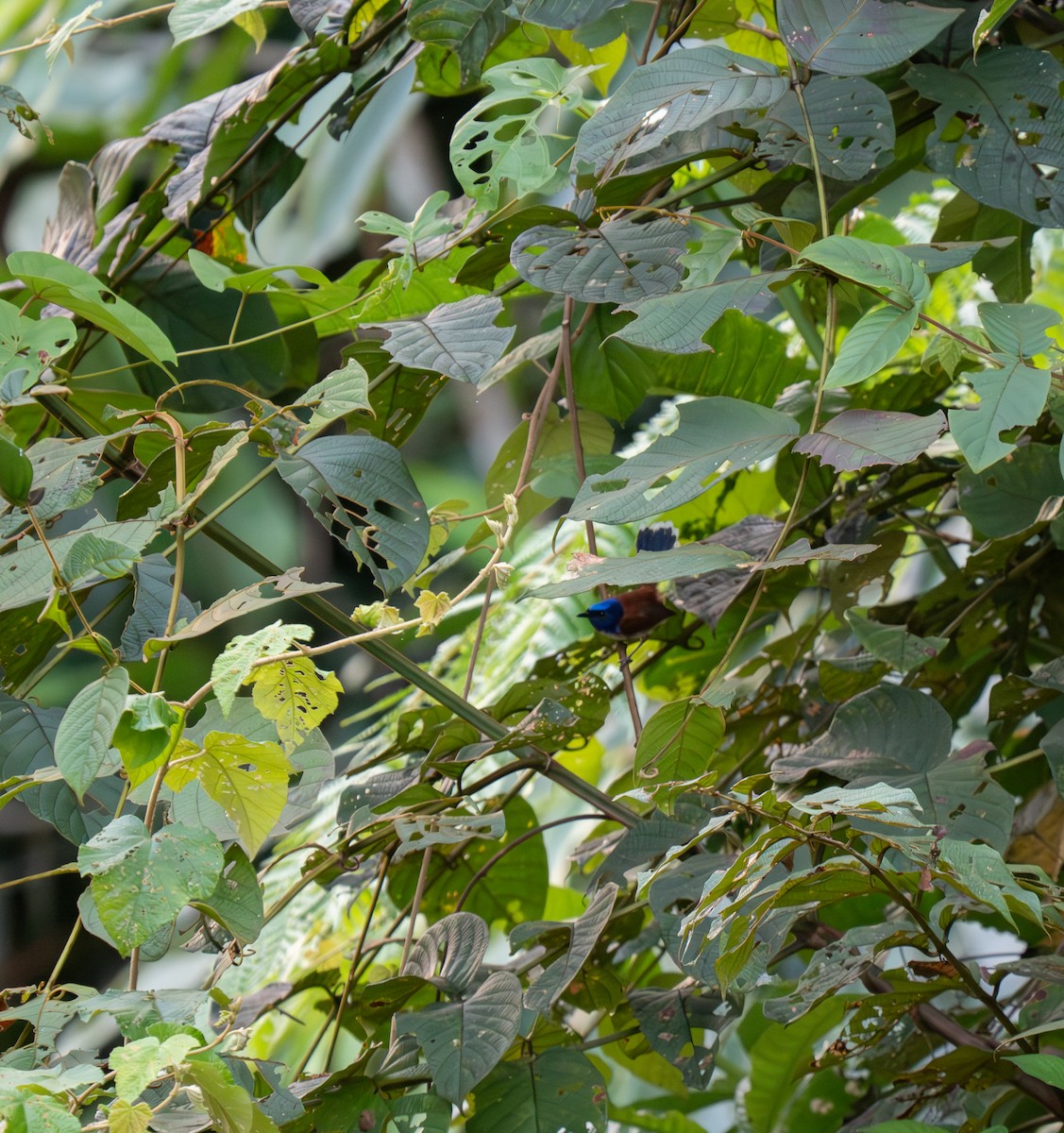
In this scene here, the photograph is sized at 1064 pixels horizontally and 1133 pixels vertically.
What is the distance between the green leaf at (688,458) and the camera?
0.55m

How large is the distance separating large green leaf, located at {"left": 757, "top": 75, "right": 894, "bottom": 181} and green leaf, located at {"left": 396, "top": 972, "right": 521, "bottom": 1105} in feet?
1.77

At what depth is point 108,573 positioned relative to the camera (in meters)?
0.52

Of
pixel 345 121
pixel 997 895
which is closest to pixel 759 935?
pixel 997 895

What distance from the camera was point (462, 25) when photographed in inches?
31.0

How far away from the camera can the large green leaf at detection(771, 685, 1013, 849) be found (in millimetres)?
653

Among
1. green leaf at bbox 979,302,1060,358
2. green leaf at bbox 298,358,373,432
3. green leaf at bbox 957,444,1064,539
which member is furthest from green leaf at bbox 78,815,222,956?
green leaf at bbox 957,444,1064,539

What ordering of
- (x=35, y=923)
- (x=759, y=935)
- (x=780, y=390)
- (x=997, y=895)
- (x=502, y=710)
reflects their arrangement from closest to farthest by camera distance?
(x=997, y=895), (x=759, y=935), (x=502, y=710), (x=780, y=390), (x=35, y=923)

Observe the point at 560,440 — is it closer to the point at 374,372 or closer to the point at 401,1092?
the point at 374,372

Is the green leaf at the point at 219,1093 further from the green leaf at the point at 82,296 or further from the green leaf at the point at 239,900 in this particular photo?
the green leaf at the point at 82,296

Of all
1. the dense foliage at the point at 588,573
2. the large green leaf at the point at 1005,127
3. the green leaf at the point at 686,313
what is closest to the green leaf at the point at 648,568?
the dense foliage at the point at 588,573

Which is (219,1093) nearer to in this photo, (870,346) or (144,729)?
(144,729)

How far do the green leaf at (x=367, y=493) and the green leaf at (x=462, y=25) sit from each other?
0.34 meters

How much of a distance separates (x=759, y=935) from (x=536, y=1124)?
19 cm

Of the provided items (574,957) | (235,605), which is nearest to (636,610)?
(574,957)
